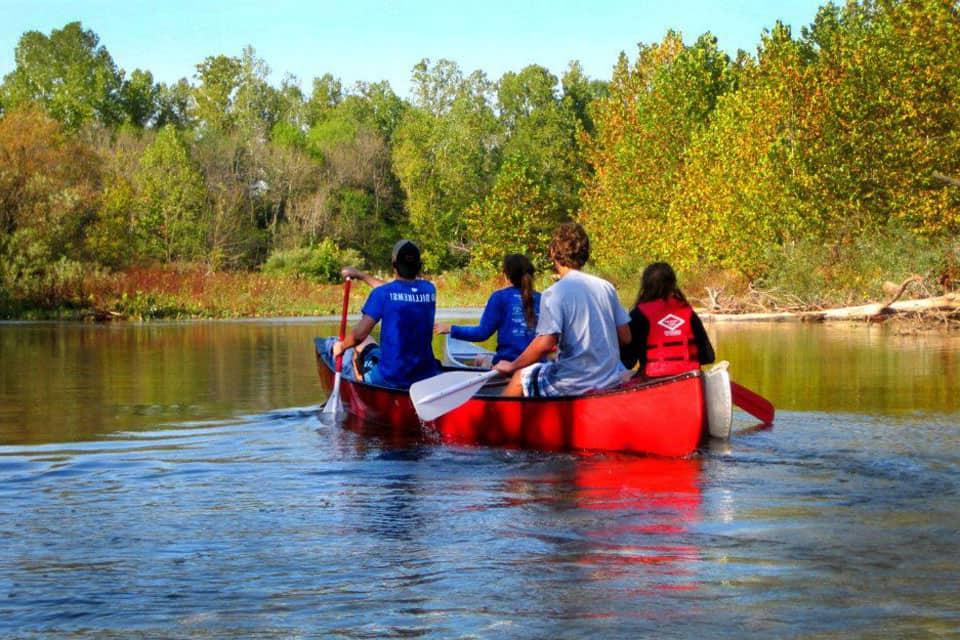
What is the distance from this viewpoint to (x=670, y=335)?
9758 mm

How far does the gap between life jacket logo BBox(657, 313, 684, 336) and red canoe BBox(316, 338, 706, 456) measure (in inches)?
24.2

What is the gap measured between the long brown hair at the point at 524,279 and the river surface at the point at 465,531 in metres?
1.40

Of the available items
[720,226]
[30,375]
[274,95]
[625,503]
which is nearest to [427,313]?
[625,503]

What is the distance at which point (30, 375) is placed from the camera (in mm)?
17547

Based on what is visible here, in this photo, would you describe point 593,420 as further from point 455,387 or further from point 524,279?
point 524,279

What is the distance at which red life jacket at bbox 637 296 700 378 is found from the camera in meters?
9.73

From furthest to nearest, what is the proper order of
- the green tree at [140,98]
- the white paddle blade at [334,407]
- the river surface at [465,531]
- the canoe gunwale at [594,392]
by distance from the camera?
the green tree at [140,98], the white paddle blade at [334,407], the canoe gunwale at [594,392], the river surface at [465,531]

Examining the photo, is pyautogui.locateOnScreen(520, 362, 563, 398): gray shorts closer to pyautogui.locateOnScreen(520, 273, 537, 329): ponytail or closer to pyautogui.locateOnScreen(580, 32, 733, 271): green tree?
pyautogui.locateOnScreen(520, 273, 537, 329): ponytail

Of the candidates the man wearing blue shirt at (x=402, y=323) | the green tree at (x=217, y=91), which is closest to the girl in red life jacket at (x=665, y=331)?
the man wearing blue shirt at (x=402, y=323)

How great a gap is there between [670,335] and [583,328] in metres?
0.89

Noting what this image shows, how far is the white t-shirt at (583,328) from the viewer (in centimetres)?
913

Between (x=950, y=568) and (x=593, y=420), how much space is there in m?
3.84

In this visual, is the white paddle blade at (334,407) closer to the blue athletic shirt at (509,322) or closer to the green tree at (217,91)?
the blue athletic shirt at (509,322)

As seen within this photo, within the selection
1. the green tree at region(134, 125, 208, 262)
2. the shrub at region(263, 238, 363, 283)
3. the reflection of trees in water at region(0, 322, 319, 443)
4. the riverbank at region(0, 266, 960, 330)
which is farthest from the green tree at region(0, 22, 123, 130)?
the reflection of trees in water at region(0, 322, 319, 443)
